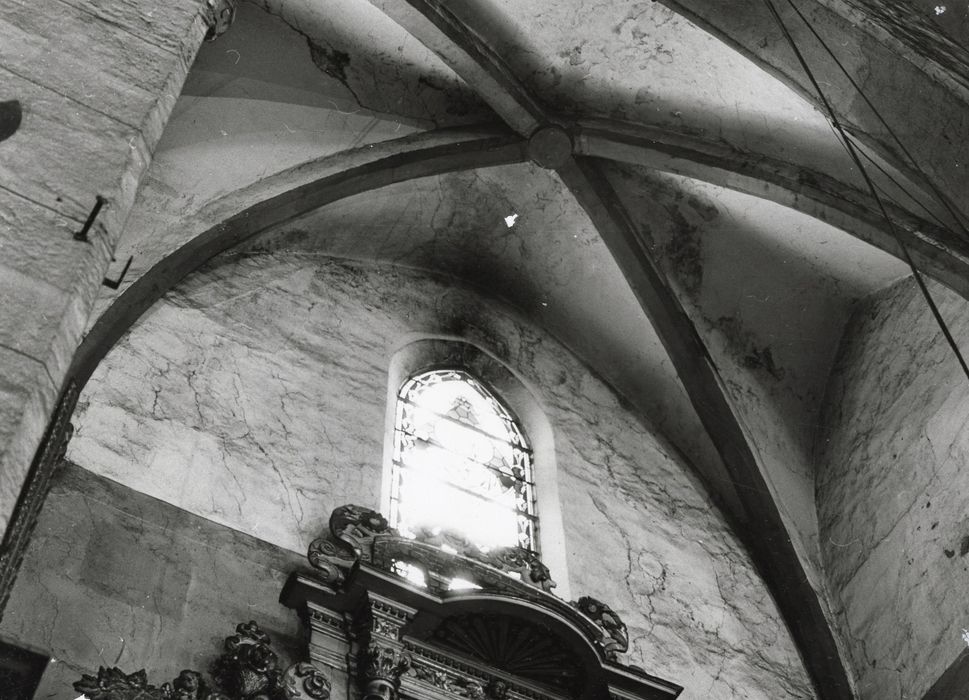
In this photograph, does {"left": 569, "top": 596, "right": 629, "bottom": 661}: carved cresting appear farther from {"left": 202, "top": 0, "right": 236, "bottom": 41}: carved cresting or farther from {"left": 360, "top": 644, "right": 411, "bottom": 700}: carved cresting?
{"left": 202, "top": 0, "right": 236, "bottom": 41}: carved cresting

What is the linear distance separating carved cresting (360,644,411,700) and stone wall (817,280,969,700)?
3.21 meters

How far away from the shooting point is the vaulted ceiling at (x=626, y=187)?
7.48 meters

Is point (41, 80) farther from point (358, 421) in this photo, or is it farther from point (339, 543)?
point (358, 421)

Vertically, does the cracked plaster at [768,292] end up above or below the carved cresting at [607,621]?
above

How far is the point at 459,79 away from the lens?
8203 millimetres

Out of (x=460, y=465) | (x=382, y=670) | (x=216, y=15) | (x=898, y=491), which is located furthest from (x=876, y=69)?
(x=382, y=670)

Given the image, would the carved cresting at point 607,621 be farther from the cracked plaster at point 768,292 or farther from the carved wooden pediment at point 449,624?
the cracked plaster at point 768,292

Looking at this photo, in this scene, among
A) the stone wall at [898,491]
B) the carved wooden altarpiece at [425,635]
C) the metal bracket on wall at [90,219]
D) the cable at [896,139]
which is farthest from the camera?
the stone wall at [898,491]

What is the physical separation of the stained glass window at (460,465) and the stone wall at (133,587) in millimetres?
1164

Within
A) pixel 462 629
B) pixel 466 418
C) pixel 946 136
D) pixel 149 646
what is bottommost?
pixel 149 646

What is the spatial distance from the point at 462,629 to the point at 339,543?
2.44ft

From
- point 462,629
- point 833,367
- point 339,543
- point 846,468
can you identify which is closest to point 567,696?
point 462,629

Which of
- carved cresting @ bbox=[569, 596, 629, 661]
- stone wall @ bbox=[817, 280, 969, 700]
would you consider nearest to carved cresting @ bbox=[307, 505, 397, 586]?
carved cresting @ bbox=[569, 596, 629, 661]

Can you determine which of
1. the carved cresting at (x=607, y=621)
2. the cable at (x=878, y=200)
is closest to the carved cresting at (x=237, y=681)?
the carved cresting at (x=607, y=621)
